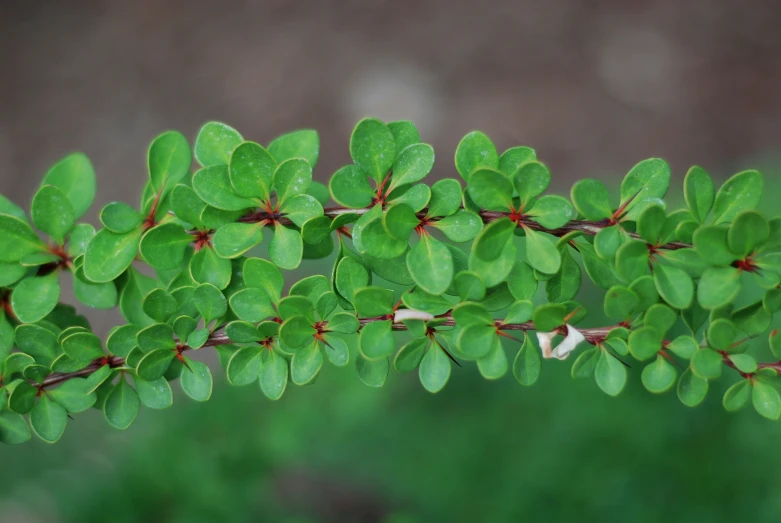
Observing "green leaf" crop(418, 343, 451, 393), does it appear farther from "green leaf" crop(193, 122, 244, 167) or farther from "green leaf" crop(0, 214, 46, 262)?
"green leaf" crop(0, 214, 46, 262)

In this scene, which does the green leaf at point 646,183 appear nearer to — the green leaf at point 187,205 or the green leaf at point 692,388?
the green leaf at point 692,388

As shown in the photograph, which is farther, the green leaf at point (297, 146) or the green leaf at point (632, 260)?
the green leaf at point (297, 146)

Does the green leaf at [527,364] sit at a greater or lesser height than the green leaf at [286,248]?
lesser

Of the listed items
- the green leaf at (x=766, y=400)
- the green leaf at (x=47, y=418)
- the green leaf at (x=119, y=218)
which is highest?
the green leaf at (x=119, y=218)

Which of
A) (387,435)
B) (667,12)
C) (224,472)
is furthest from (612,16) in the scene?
(224,472)

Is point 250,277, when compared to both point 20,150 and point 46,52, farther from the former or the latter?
point 46,52

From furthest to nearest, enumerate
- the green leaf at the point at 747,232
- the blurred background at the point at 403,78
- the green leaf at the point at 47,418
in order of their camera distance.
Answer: the blurred background at the point at 403,78
the green leaf at the point at 47,418
the green leaf at the point at 747,232

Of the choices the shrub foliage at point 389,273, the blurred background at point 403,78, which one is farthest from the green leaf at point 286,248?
the blurred background at point 403,78
